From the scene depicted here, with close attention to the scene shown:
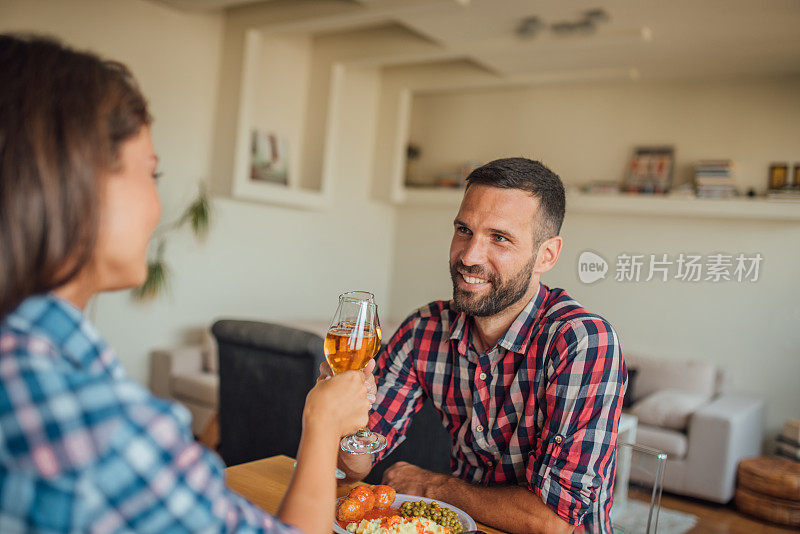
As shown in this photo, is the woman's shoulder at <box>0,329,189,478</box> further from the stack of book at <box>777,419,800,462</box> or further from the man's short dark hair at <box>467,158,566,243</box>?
the stack of book at <box>777,419,800,462</box>

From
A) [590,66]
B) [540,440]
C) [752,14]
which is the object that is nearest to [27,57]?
[540,440]

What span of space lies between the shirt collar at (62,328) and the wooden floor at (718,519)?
137 inches

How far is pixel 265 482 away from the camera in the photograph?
3.99ft

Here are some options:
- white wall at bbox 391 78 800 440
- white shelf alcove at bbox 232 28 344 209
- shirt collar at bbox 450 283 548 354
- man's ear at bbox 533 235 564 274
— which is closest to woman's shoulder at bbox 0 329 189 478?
shirt collar at bbox 450 283 548 354

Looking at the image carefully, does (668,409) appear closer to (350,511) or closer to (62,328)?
(350,511)

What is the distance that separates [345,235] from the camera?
18.4 ft

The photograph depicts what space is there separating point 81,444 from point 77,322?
0.39ft

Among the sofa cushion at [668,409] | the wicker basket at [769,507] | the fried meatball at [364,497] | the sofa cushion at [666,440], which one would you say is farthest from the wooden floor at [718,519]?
the fried meatball at [364,497]

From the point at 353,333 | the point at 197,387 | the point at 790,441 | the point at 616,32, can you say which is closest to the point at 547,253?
the point at 353,333

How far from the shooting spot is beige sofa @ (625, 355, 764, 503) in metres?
3.77

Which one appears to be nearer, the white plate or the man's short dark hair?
the white plate

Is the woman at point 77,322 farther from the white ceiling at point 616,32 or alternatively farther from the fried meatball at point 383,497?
the white ceiling at point 616,32

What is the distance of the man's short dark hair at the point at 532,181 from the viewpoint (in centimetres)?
147

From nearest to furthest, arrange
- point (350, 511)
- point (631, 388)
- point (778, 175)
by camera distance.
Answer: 1. point (350, 511)
2. point (778, 175)
3. point (631, 388)
